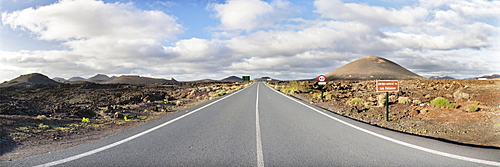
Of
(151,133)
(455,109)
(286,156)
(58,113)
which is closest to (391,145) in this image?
(286,156)

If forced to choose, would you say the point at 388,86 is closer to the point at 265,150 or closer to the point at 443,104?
the point at 443,104

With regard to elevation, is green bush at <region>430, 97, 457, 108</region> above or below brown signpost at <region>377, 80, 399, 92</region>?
below

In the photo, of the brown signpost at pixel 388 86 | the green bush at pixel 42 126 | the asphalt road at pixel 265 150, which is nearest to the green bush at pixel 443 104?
the brown signpost at pixel 388 86

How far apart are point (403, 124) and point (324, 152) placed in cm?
690

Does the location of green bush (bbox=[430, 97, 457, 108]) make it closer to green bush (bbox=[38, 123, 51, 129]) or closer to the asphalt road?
the asphalt road

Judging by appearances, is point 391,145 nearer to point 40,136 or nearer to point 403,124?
point 403,124

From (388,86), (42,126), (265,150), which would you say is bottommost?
(265,150)

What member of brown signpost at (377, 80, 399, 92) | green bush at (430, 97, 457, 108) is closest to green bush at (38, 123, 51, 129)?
brown signpost at (377, 80, 399, 92)

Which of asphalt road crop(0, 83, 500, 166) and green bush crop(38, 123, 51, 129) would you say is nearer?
asphalt road crop(0, 83, 500, 166)

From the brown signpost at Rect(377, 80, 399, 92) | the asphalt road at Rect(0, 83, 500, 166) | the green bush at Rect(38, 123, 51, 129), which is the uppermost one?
the brown signpost at Rect(377, 80, 399, 92)

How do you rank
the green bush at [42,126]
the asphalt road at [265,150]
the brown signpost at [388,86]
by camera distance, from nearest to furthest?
the asphalt road at [265,150] → the green bush at [42,126] → the brown signpost at [388,86]

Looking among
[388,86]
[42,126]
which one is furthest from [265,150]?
[388,86]

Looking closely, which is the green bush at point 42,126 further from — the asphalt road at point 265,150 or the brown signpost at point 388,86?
the brown signpost at point 388,86

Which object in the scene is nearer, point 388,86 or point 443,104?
point 388,86
